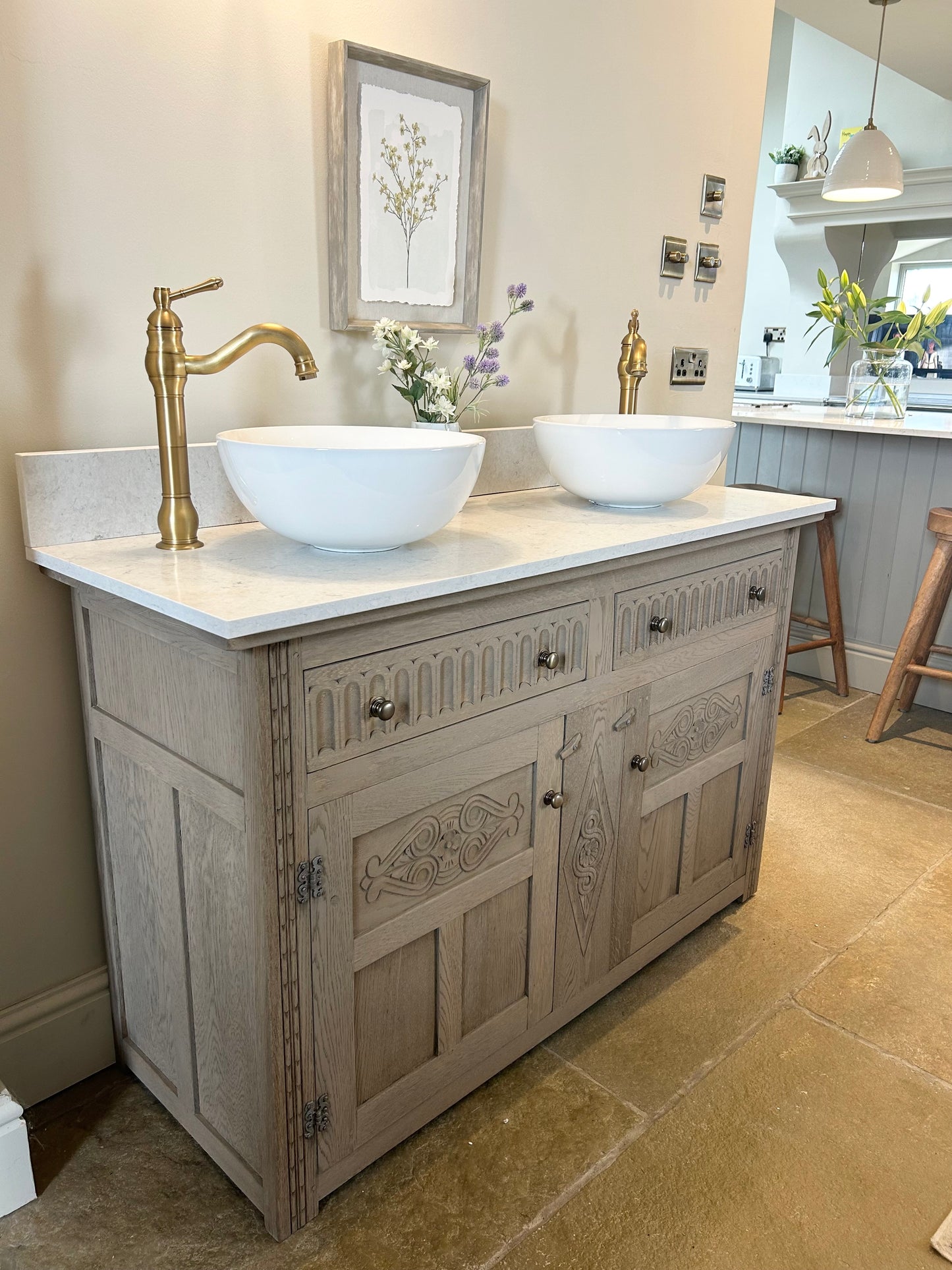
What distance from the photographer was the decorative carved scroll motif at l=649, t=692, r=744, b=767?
172 centimetres

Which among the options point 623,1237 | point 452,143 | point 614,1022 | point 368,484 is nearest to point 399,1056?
point 623,1237

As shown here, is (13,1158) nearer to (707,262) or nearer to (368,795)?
(368,795)

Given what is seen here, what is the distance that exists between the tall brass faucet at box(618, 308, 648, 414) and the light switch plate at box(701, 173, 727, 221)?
44 cm

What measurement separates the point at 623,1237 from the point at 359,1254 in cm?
36

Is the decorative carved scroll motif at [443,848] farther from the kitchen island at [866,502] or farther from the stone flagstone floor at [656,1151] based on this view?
the kitchen island at [866,502]

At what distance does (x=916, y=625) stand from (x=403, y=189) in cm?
216

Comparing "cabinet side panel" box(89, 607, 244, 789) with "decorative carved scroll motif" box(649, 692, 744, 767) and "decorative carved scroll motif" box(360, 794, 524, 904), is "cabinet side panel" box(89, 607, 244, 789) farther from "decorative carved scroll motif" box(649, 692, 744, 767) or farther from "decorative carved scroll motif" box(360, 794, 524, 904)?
"decorative carved scroll motif" box(649, 692, 744, 767)

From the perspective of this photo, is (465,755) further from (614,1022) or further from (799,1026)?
(799,1026)

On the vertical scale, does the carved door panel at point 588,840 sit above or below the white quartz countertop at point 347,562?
below

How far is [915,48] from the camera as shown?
424 centimetres

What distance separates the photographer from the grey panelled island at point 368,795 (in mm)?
1124

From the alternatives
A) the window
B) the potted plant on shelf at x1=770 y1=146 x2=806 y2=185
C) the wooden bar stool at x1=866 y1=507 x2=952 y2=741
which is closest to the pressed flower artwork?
the wooden bar stool at x1=866 y1=507 x2=952 y2=741

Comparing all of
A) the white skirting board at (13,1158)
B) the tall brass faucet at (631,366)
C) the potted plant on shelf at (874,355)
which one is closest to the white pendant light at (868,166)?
the potted plant on shelf at (874,355)

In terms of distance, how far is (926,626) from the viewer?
9.94 ft
